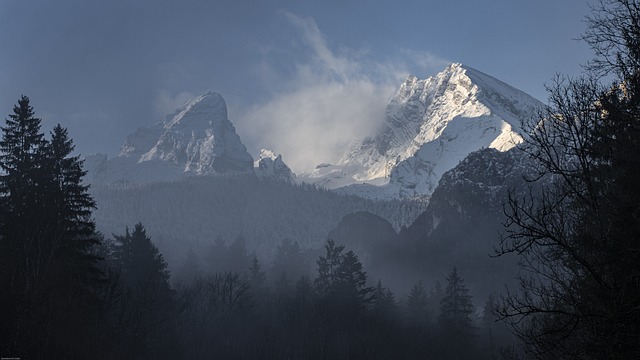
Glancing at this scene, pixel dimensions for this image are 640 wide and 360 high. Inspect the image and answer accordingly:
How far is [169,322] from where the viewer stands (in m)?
63.6

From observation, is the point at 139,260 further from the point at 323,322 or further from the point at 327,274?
the point at 327,274

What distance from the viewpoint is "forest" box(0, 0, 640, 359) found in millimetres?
10172

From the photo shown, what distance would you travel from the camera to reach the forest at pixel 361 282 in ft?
33.4

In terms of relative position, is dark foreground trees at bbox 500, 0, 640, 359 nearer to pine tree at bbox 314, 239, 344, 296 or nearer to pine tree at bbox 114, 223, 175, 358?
pine tree at bbox 114, 223, 175, 358

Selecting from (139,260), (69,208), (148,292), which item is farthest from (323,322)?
(69,208)

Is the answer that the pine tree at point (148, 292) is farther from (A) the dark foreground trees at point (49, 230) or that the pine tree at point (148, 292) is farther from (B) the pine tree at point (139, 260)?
(A) the dark foreground trees at point (49, 230)

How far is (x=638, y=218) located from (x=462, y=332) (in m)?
67.3

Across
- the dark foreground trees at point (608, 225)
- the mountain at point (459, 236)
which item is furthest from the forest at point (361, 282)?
the mountain at point (459, 236)

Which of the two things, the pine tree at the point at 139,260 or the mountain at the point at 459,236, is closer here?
the pine tree at the point at 139,260

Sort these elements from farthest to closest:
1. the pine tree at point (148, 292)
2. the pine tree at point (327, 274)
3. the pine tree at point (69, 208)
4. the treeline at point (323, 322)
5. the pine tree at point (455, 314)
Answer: the pine tree at point (327, 274), the pine tree at point (455, 314), the treeline at point (323, 322), the pine tree at point (148, 292), the pine tree at point (69, 208)

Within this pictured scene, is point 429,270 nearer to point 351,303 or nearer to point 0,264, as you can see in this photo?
point 351,303

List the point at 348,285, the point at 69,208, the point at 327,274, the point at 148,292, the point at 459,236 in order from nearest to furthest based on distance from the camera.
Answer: the point at 69,208
the point at 148,292
the point at 348,285
the point at 327,274
the point at 459,236

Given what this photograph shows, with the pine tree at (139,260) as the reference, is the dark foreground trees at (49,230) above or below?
below

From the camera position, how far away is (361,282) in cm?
7719
